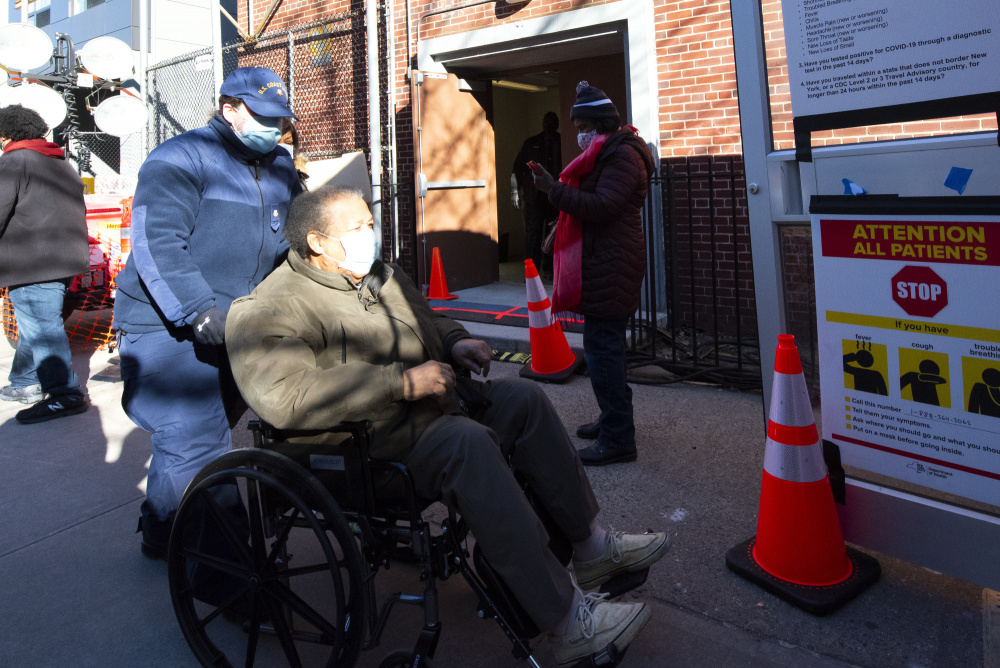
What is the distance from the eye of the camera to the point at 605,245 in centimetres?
401

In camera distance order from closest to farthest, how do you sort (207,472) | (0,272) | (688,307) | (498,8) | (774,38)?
(207,472)
(774,38)
(0,272)
(688,307)
(498,8)

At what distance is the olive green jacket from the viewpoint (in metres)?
2.26

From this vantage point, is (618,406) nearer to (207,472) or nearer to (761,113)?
(761,113)

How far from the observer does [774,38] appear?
2.79m

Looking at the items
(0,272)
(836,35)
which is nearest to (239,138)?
(836,35)

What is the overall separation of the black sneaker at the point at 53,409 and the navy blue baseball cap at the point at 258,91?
10.8 ft

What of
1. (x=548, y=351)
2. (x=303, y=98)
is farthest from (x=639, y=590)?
(x=303, y=98)

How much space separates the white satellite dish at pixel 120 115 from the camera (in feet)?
→ 37.3

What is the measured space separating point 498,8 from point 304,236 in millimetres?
6337

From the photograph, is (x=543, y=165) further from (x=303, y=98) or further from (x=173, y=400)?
(x=173, y=400)

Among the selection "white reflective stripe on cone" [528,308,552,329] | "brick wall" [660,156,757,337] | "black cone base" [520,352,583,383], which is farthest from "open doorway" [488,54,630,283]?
"white reflective stripe on cone" [528,308,552,329]

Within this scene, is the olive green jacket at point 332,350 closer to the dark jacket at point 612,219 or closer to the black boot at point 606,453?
the dark jacket at point 612,219

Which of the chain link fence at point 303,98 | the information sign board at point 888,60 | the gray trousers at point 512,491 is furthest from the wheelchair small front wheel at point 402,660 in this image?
the chain link fence at point 303,98

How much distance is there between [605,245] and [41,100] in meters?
10.9
